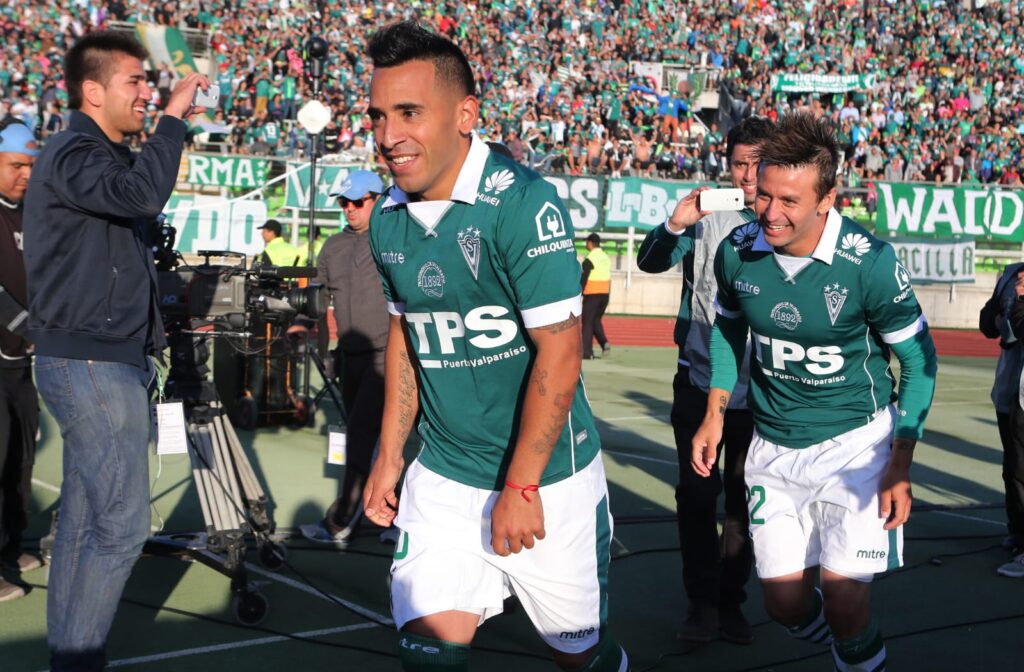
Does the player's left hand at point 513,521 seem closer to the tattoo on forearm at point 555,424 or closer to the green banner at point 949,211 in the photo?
the tattoo on forearm at point 555,424

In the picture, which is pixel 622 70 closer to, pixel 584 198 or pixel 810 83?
pixel 810 83

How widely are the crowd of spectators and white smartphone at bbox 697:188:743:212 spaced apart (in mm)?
20072

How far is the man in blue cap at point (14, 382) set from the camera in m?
5.66

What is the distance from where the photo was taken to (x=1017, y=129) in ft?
113

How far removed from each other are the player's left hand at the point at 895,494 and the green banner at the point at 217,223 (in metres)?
18.3

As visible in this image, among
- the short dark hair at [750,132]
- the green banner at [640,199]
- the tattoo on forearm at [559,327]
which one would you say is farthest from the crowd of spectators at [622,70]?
the tattoo on forearm at [559,327]

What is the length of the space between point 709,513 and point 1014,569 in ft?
8.36

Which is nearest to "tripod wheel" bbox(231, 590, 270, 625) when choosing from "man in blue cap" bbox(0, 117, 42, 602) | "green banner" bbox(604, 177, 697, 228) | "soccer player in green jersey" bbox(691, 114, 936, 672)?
"man in blue cap" bbox(0, 117, 42, 602)

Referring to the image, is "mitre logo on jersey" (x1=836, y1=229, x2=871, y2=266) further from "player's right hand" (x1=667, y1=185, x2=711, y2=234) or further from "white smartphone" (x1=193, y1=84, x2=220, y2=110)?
"white smartphone" (x1=193, y1=84, x2=220, y2=110)

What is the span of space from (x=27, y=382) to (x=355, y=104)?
80.8 ft

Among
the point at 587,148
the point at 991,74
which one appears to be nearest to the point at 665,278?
the point at 587,148

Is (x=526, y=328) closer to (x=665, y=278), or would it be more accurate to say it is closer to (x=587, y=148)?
(x=665, y=278)

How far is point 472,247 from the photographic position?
3137 millimetres

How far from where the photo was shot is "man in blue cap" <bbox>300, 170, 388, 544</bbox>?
22.1 feet
